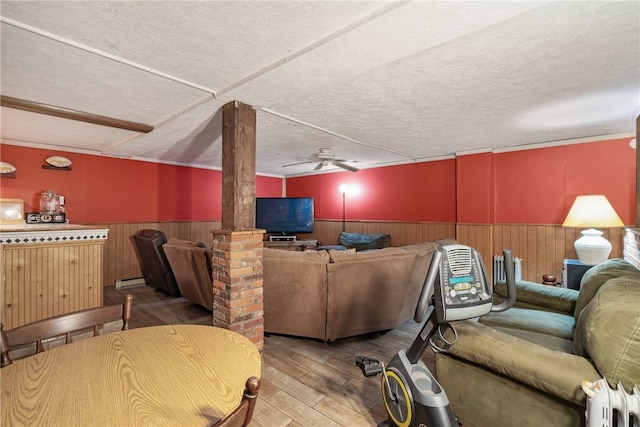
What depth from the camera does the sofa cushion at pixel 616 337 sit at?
104 cm

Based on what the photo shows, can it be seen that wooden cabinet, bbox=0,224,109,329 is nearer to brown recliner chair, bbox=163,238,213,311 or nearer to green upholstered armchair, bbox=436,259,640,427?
brown recliner chair, bbox=163,238,213,311

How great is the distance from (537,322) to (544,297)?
1.56 feet

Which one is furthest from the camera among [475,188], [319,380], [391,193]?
[391,193]

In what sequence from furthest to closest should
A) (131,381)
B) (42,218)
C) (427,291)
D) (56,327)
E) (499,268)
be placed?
(499,268) < (42,218) < (427,291) < (56,327) < (131,381)

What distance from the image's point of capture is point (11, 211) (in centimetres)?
324

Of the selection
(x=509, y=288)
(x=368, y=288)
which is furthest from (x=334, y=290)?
(x=509, y=288)

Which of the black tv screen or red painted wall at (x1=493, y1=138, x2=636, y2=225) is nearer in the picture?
red painted wall at (x1=493, y1=138, x2=636, y2=225)

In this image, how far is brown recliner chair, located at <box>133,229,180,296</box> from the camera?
3.94m

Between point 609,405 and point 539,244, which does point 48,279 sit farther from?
point 539,244

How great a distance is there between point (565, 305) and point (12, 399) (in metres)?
3.03

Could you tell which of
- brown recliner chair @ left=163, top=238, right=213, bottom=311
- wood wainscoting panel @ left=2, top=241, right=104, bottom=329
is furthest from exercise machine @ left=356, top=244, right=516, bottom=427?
wood wainscoting panel @ left=2, top=241, right=104, bottom=329

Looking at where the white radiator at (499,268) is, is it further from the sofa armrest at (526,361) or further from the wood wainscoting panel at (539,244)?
the sofa armrest at (526,361)

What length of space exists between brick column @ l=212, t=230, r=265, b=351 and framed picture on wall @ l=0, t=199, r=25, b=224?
2607mm

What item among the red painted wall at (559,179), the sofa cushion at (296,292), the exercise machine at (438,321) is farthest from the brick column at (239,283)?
the red painted wall at (559,179)
